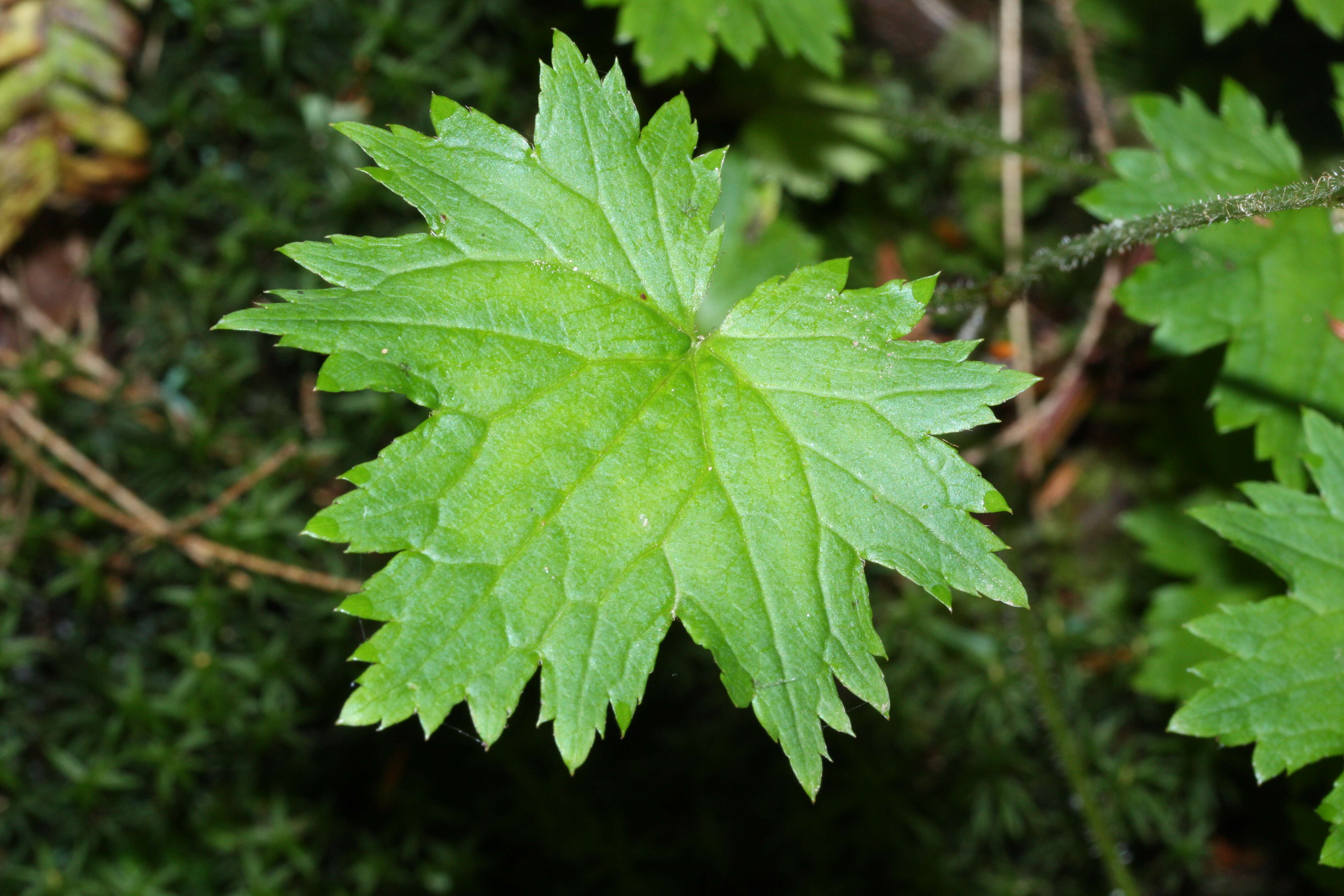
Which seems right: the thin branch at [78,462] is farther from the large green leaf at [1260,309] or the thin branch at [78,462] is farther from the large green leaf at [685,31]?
the large green leaf at [1260,309]

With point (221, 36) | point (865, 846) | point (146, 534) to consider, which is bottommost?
point (865, 846)

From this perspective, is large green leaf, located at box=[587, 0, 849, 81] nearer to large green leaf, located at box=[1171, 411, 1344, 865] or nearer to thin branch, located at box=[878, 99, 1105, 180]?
thin branch, located at box=[878, 99, 1105, 180]

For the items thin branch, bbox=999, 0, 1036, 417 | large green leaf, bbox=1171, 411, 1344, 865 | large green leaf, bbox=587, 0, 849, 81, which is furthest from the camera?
thin branch, bbox=999, 0, 1036, 417

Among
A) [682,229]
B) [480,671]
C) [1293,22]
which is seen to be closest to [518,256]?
[682,229]

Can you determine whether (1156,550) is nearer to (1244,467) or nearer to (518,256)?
(1244,467)

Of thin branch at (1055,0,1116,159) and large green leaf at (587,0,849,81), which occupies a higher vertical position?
large green leaf at (587,0,849,81)

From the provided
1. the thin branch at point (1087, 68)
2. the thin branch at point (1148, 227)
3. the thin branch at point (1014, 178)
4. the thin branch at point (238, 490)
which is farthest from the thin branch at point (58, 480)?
the thin branch at point (1087, 68)

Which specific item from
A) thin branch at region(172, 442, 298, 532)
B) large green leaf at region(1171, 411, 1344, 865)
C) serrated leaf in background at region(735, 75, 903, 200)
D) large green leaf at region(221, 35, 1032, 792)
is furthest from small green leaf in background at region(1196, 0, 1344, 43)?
thin branch at region(172, 442, 298, 532)
